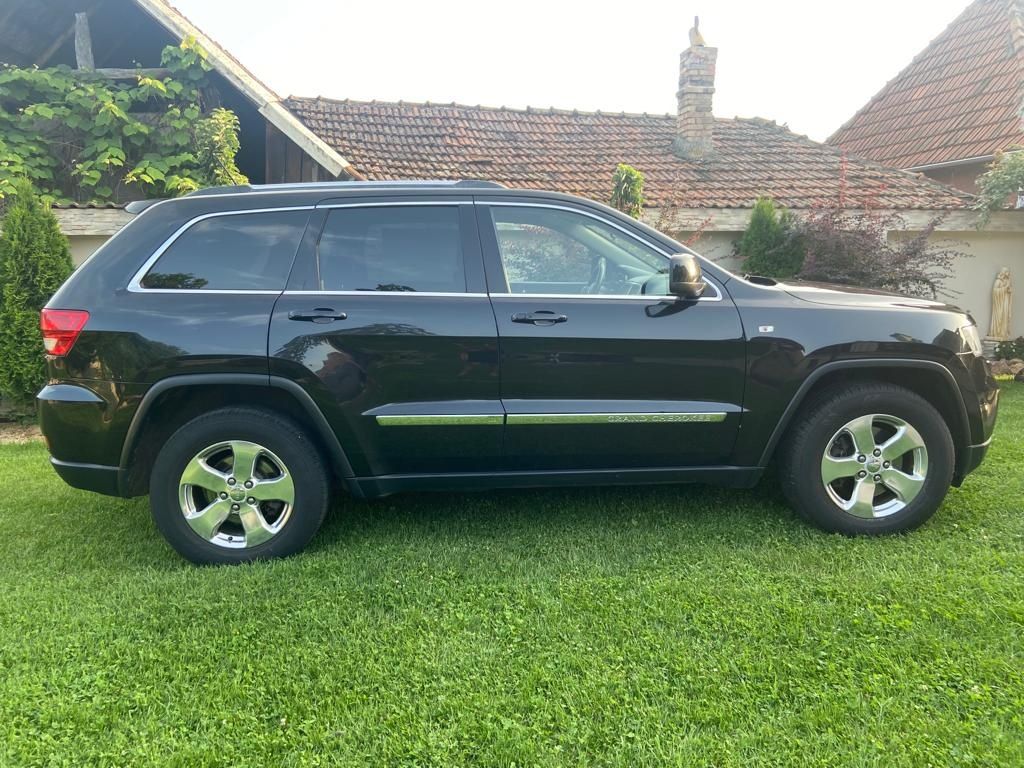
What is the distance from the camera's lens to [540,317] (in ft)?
10.5

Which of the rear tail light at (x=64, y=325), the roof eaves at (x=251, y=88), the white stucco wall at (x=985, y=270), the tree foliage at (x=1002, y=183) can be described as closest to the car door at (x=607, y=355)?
the rear tail light at (x=64, y=325)

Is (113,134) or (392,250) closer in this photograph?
(392,250)

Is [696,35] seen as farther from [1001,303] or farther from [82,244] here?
[82,244]

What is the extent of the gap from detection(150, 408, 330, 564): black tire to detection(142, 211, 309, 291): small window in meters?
0.66

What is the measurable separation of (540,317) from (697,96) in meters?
8.52

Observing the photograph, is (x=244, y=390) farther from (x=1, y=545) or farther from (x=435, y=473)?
(x=1, y=545)

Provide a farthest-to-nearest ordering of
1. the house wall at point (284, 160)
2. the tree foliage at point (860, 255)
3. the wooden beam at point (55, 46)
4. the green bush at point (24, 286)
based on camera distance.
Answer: the house wall at point (284, 160) < the wooden beam at point (55, 46) < the tree foliage at point (860, 255) < the green bush at point (24, 286)

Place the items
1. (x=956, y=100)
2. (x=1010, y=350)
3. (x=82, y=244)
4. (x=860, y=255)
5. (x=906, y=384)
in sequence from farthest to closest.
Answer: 1. (x=956, y=100)
2. (x=1010, y=350)
3. (x=82, y=244)
4. (x=860, y=255)
5. (x=906, y=384)

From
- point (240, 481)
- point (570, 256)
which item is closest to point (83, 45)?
point (240, 481)

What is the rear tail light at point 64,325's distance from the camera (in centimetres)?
308

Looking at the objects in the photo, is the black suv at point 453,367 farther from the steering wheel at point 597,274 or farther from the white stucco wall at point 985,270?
the white stucco wall at point 985,270

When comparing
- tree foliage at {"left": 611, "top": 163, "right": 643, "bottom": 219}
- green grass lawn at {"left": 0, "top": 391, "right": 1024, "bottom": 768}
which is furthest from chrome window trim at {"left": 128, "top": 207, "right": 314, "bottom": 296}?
tree foliage at {"left": 611, "top": 163, "right": 643, "bottom": 219}

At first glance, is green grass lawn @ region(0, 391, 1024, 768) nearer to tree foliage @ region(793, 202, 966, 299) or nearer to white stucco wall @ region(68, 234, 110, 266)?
tree foliage @ region(793, 202, 966, 299)

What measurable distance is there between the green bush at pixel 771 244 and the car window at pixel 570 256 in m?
5.08
